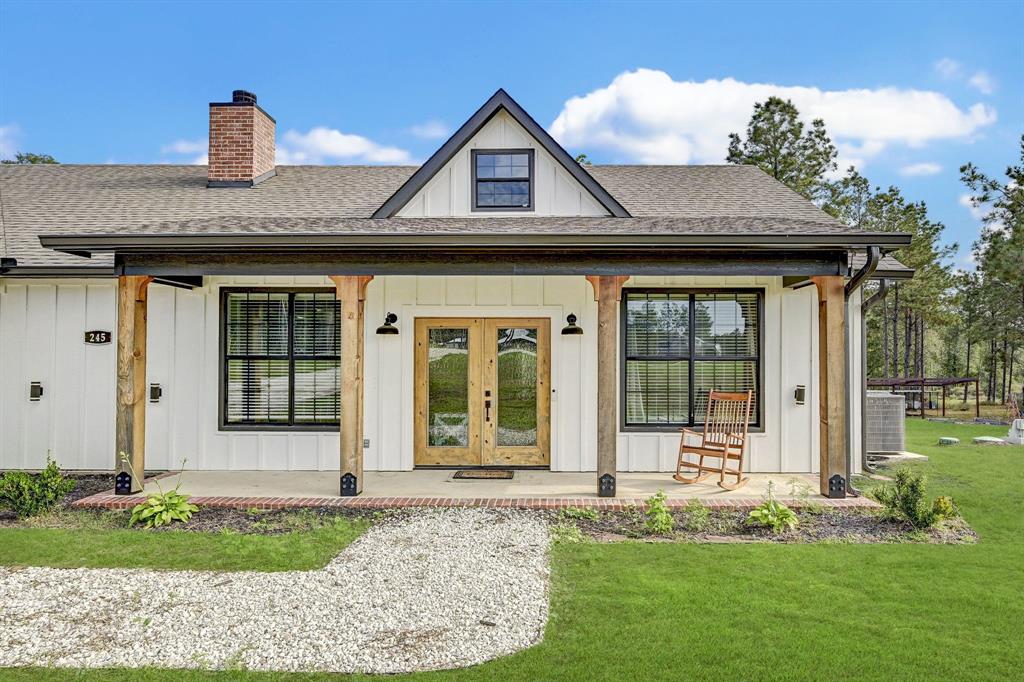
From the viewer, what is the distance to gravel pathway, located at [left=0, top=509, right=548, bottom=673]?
10.9ft

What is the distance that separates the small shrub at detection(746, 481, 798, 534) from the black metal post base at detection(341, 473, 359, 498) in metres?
3.75

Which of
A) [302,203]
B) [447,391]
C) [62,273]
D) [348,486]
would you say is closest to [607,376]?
[447,391]

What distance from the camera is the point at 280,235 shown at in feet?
20.4

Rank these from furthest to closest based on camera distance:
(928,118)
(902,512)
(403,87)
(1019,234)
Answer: (928,118)
(403,87)
(1019,234)
(902,512)

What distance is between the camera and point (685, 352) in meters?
8.29

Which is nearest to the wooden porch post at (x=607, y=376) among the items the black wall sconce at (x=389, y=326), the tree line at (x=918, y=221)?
the black wall sconce at (x=389, y=326)

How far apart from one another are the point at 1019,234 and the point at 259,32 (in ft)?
70.9

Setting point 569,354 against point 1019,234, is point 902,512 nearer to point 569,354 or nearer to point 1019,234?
point 569,354

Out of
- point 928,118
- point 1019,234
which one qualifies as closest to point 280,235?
point 1019,234

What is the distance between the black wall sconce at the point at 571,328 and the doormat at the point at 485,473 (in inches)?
71.3

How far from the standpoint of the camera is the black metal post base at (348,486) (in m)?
6.71

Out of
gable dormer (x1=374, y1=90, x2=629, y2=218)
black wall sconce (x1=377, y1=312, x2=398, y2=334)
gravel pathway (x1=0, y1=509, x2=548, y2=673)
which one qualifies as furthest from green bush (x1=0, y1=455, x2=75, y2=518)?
gable dormer (x1=374, y1=90, x2=629, y2=218)

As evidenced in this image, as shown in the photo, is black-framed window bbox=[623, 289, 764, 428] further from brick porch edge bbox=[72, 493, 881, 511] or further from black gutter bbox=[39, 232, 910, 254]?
black gutter bbox=[39, 232, 910, 254]

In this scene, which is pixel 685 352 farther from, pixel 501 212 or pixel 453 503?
pixel 453 503
